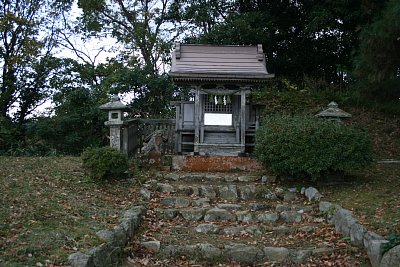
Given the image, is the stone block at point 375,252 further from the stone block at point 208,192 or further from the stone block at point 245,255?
the stone block at point 208,192

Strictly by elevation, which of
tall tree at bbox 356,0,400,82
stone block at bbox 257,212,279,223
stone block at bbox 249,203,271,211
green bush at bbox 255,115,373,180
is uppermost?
tall tree at bbox 356,0,400,82

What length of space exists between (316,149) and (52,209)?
513 cm

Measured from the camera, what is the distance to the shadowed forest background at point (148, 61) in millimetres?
15989

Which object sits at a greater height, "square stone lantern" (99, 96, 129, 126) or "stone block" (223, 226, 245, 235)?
"square stone lantern" (99, 96, 129, 126)

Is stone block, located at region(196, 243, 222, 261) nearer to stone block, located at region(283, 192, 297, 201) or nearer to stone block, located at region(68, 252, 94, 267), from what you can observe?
stone block, located at region(68, 252, 94, 267)

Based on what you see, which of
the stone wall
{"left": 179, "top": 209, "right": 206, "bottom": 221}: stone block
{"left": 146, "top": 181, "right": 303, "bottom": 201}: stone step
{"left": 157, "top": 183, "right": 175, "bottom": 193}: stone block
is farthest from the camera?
the stone wall

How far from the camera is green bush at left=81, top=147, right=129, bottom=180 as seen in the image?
8484 mm

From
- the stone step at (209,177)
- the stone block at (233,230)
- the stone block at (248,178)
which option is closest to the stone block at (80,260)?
the stone block at (233,230)

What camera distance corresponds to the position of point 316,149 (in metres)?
8.40

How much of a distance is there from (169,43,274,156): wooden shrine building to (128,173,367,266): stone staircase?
204cm

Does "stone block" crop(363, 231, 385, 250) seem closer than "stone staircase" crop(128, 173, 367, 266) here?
Yes

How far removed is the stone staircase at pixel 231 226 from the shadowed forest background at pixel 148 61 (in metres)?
6.88

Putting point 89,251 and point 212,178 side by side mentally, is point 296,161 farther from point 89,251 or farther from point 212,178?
point 89,251

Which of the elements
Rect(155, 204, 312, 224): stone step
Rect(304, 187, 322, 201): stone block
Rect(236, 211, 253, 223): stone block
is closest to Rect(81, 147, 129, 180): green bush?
Rect(155, 204, 312, 224): stone step
